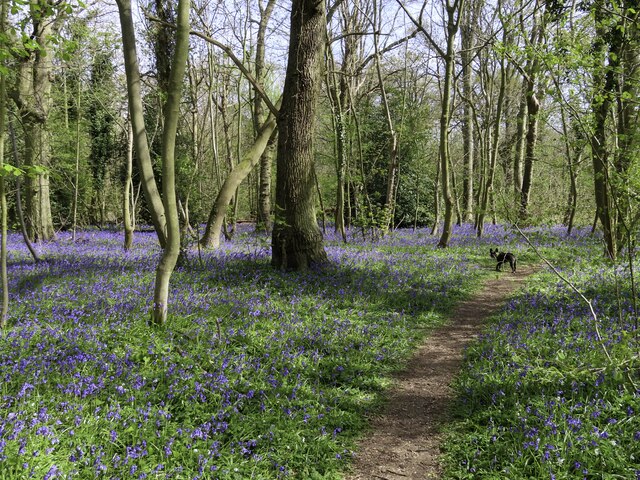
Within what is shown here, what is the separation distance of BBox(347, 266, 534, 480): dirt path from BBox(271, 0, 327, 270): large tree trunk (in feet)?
A: 11.0

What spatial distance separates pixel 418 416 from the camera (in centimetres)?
437

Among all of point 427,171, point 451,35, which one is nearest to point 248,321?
point 451,35

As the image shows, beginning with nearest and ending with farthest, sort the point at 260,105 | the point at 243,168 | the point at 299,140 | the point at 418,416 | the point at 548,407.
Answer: the point at 548,407, the point at 418,416, the point at 299,140, the point at 243,168, the point at 260,105

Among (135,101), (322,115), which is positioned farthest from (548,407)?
(322,115)

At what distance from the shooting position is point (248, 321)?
5848mm

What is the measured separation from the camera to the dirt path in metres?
3.60

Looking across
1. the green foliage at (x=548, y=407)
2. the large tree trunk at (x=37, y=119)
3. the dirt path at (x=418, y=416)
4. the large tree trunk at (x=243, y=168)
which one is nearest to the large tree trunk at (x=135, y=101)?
the dirt path at (x=418, y=416)

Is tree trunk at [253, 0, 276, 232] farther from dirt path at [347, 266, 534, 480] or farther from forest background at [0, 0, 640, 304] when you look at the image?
dirt path at [347, 266, 534, 480]

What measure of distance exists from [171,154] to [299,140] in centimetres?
396

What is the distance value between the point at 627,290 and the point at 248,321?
660 centimetres

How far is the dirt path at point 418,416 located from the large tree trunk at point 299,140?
11.0ft

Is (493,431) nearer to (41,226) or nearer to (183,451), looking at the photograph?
(183,451)

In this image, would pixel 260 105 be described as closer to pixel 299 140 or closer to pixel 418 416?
pixel 299 140

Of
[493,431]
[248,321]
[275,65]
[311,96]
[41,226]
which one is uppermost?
[275,65]
